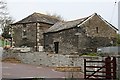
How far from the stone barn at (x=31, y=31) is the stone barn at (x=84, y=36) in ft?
12.2

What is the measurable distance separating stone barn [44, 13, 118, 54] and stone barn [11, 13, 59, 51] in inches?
146

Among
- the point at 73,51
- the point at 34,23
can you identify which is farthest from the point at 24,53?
the point at 34,23

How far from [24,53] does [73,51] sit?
6385mm

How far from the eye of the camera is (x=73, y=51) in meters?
34.9

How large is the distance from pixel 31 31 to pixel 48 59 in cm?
1374

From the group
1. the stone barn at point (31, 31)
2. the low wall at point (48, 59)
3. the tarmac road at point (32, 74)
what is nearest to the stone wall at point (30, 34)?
the stone barn at point (31, 31)

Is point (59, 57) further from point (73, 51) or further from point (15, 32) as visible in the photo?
point (15, 32)

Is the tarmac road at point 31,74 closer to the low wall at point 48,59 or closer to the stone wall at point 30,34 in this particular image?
the low wall at point 48,59

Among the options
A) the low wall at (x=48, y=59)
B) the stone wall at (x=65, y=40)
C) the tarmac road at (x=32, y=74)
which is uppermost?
the stone wall at (x=65, y=40)

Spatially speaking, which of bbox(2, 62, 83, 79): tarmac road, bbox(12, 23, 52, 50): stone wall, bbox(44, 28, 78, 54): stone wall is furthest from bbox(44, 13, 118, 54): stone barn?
bbox(2, 62, 83, 79): tarmac road

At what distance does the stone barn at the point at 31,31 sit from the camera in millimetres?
41469

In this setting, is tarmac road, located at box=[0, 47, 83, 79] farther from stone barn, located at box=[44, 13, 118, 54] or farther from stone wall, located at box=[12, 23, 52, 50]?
stone wall, located at box=[12, 23, 52, 50]

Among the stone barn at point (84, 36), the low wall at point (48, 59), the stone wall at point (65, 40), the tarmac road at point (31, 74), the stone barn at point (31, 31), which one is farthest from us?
the stone barn at point (31, 31)

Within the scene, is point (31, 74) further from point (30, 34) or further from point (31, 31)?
point (30, 34)
